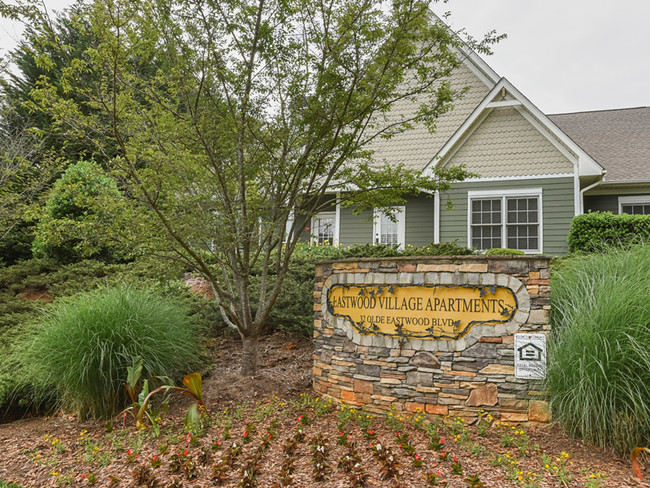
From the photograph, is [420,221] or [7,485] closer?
[7,485]

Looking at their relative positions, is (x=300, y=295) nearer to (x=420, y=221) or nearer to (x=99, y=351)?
(x=99, y=351)

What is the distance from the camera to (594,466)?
10.4 ft

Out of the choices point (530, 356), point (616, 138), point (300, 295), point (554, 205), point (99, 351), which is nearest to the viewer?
point (530, 356)

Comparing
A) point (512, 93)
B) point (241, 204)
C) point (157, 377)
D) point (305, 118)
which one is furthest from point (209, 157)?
point (512, 93)

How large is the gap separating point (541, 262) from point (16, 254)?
1339 cm

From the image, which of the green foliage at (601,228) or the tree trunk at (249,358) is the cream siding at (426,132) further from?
the tree trunk at (249,358)

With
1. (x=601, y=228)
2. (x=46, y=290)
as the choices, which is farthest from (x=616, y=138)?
(x=46, y=290)

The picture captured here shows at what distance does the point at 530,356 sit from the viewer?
3.87 metres

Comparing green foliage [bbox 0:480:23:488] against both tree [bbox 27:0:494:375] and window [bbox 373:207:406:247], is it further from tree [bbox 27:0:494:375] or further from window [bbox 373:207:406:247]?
window [bbox 373:207:406:247]

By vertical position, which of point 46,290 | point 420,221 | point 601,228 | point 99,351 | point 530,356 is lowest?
point 99,351

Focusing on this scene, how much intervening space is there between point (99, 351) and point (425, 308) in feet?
10.9

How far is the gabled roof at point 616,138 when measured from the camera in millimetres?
11062

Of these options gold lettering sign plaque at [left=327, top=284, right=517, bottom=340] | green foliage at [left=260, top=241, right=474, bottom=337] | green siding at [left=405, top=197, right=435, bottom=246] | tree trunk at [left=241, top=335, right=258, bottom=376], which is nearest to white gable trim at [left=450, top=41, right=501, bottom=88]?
green siding at [left=405, top=197, right=435, bottom=246]

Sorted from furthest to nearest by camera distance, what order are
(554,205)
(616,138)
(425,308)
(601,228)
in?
(616,138)
(554,205)
(601,228)
(425,308)
